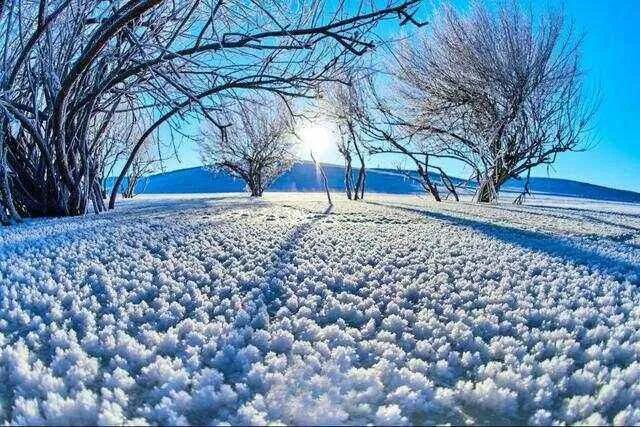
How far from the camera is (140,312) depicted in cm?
167

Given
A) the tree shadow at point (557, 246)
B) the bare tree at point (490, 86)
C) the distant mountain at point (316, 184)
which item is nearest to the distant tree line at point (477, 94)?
the bare tree at point (490, 86)

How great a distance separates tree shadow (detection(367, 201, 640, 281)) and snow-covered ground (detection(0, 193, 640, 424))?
4 cm

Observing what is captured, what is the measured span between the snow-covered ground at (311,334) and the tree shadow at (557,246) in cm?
4

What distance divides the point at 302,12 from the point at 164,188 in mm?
66930

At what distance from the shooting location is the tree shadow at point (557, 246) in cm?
276

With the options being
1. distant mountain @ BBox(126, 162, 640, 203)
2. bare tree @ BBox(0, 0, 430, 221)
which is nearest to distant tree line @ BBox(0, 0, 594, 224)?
bare tree @ BBox(0, 0, 430, 221)

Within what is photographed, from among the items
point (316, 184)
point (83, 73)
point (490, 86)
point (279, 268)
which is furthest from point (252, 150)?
point (316, 184)

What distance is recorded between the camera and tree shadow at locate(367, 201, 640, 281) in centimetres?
276

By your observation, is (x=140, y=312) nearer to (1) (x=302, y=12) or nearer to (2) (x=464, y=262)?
(2) (x=464, y=262)

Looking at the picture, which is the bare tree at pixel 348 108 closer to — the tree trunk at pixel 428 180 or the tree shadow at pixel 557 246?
the tree trunk at pixel 428 180

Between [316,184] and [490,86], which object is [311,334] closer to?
[490,86]

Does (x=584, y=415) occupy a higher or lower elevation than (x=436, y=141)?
lower

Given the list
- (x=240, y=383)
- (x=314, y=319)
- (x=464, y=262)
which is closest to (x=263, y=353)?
(x=240, y=383)

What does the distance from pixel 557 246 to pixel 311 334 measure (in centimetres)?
261
